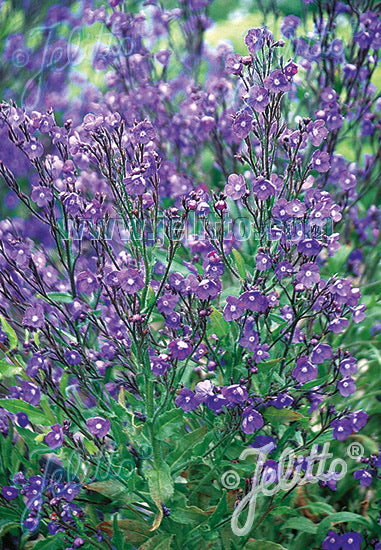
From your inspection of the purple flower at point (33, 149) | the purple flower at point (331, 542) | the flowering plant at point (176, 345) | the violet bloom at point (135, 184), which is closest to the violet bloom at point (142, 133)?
the flowering plant at point (176, 345)

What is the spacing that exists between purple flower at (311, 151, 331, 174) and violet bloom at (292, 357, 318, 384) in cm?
46

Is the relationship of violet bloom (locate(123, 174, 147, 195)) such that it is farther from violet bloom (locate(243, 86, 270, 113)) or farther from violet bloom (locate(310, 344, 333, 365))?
violet bloom (locate(310, 344, 333, 365))

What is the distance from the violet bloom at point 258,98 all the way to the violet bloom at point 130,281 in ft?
1.48

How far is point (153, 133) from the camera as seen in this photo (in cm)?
145

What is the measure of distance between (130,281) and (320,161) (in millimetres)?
554

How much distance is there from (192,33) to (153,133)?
4.39ft

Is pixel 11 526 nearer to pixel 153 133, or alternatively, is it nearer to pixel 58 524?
pixel 58 524

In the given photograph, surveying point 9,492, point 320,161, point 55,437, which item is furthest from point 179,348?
point 9,492

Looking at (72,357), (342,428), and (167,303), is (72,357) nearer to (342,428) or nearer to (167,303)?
Answer: (167,303)

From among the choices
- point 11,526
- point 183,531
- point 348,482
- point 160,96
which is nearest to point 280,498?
point 183,531

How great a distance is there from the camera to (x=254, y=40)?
1472 millimetres

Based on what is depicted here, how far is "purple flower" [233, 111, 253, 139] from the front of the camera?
1418 millimetres

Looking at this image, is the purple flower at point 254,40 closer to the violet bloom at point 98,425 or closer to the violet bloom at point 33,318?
the violet bloom at point 33,318

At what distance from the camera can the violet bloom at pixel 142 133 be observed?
4.66 ft
